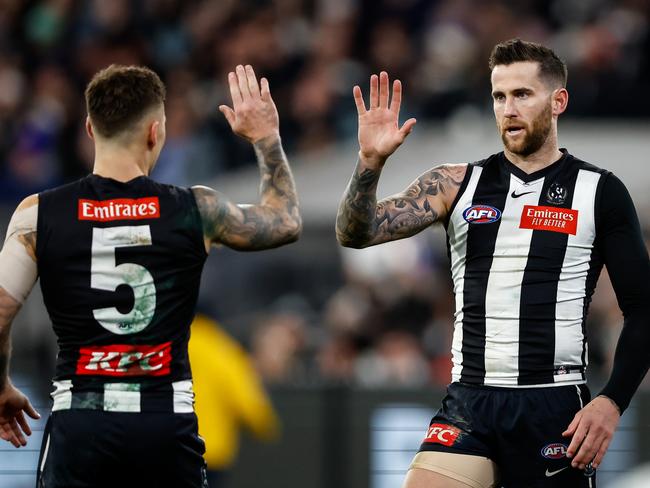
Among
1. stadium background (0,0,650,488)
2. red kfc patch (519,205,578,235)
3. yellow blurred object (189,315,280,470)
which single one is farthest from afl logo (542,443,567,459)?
stadium background (0,0,650,488)

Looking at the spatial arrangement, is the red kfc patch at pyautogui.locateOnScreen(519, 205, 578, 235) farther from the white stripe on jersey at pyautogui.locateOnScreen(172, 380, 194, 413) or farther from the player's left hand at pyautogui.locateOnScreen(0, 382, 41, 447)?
the player's left hand at pyautogui.locateOnScreen(0, 382, 41, 447)

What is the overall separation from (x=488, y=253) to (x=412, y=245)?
7775 millimetres

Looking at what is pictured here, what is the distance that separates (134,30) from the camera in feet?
51.6

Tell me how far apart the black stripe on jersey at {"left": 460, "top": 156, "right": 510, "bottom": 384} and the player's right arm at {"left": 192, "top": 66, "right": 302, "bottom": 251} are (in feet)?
2.88

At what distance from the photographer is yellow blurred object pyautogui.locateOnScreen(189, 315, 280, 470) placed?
34.4ft

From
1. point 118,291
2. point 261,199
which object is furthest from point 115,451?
point 261,199

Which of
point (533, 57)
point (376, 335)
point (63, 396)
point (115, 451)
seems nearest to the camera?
point (115, 451)

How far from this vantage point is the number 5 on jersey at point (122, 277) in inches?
216

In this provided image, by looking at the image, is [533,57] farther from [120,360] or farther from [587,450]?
[120,360]

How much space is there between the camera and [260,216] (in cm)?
580

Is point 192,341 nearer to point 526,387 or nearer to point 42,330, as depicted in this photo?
point 42,330

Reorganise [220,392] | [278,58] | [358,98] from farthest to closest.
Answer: [278,58] < [220,392] < [358,98]

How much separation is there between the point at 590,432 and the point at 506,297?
2.39ft

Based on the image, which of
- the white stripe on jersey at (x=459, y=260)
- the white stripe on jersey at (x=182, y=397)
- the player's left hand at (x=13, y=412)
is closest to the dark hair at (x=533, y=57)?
the white stripe on jersey at (x=459, y=260)
